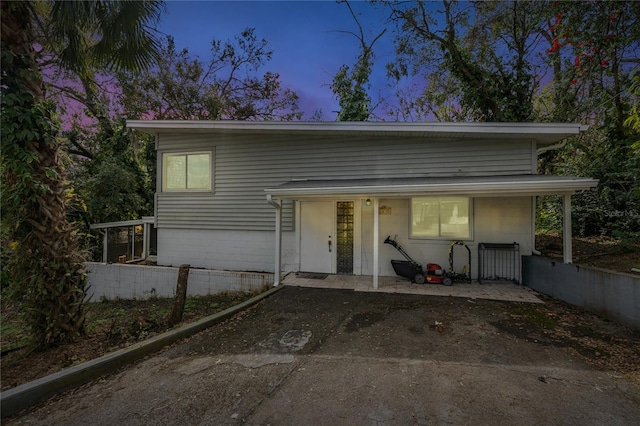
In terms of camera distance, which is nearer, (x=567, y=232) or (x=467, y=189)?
(x=467, y=189)

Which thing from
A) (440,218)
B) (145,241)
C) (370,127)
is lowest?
(145,241)

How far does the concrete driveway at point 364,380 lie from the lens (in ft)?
8.02

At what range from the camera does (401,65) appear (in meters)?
12.7

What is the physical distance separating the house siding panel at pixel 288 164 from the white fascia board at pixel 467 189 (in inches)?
58.7

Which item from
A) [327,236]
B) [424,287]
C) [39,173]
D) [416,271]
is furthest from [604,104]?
[39,173]

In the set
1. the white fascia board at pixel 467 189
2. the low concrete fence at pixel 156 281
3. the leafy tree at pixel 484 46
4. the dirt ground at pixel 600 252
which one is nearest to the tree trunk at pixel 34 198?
the low concrete fence at pixel 156 281

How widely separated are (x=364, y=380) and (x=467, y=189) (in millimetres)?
4042

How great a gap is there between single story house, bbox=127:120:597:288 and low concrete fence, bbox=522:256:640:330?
437 millimetres

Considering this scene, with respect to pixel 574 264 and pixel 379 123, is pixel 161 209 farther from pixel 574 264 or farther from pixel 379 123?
pixel 574 264

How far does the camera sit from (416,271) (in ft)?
22.0

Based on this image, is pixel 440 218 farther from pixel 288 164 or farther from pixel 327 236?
pixel 288 164

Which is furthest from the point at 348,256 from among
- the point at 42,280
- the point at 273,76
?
the point at 273,76

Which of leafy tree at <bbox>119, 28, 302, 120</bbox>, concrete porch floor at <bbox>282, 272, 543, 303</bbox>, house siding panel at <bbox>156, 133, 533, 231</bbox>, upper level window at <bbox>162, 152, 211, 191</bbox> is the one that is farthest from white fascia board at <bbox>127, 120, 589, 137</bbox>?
leafy tree at <bbox>119, 28, 302, 120</bbox>

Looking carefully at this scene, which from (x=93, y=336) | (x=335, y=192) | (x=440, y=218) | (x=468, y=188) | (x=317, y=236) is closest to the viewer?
(x=93, y=336)
